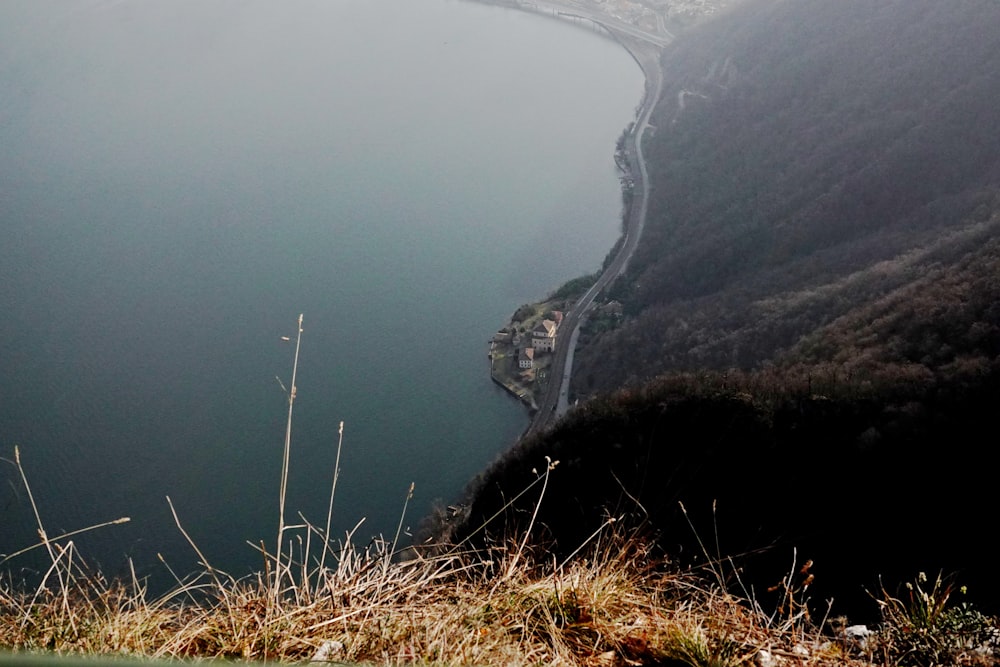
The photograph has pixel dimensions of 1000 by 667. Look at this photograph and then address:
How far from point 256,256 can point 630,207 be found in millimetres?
11815

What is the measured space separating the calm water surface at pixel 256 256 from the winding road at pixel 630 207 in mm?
682

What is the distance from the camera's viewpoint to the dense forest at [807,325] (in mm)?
5895

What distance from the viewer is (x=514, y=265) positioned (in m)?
23.2

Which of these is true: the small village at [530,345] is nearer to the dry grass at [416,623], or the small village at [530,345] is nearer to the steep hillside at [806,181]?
the steep hillside at [806,181]

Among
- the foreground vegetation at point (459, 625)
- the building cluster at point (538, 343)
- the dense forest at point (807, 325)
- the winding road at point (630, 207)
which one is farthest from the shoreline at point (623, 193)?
the foreground vegetation at point (459, 625)

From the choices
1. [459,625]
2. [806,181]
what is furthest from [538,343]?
[459,625]

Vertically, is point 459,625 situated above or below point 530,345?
above

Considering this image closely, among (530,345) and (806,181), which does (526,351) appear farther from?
(806,181)

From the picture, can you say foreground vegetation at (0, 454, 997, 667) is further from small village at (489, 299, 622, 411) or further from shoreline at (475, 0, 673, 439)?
small village at (489, 299, 622, 411)

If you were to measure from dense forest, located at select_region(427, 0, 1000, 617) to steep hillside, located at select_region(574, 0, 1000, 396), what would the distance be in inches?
3.3

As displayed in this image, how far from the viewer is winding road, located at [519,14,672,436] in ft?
58.2

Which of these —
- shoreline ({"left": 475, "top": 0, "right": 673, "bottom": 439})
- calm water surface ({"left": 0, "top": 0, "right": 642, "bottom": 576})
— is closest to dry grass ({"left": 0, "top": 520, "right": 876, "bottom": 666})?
calm water surface ({"left": 0, "top": 0, "right": 642, "bottom": 576})

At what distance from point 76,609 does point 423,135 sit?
29768mm

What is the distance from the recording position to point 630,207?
26734 mm
